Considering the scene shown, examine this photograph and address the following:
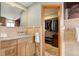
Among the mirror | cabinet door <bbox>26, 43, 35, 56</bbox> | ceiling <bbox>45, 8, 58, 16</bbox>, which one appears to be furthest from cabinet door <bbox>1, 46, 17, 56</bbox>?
ceiling <bbox>45, 8, 58, 16</bbox>

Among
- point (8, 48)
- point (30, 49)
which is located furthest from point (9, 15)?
point (30, 49)

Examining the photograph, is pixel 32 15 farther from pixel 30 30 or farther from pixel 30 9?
pixel 30 30

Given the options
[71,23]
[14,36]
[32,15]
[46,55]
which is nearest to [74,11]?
[71,23]

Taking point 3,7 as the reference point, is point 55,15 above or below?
below

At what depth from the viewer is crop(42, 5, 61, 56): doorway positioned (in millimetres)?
1624

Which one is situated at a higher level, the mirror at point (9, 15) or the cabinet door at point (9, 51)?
the mirror at point (9, 15)

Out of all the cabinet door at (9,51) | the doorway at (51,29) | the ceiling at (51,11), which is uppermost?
the ceiling at (51,11)

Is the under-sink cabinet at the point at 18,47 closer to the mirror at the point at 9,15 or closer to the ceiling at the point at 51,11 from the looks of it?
the mirror at the point at 9,15

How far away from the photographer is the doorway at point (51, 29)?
5.33ft

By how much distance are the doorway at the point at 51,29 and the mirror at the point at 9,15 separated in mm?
368

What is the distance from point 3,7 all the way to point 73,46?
1.11 m

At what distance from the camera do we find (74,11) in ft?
5.33

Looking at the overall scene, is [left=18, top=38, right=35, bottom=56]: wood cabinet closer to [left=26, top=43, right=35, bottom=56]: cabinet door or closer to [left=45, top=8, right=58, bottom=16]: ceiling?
[left=26, top=43, right=35, bottom=56]: cabinet door

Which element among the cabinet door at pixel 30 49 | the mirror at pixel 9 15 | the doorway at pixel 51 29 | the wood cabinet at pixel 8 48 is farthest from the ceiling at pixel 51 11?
the wood cabinet at pixel 8 48
